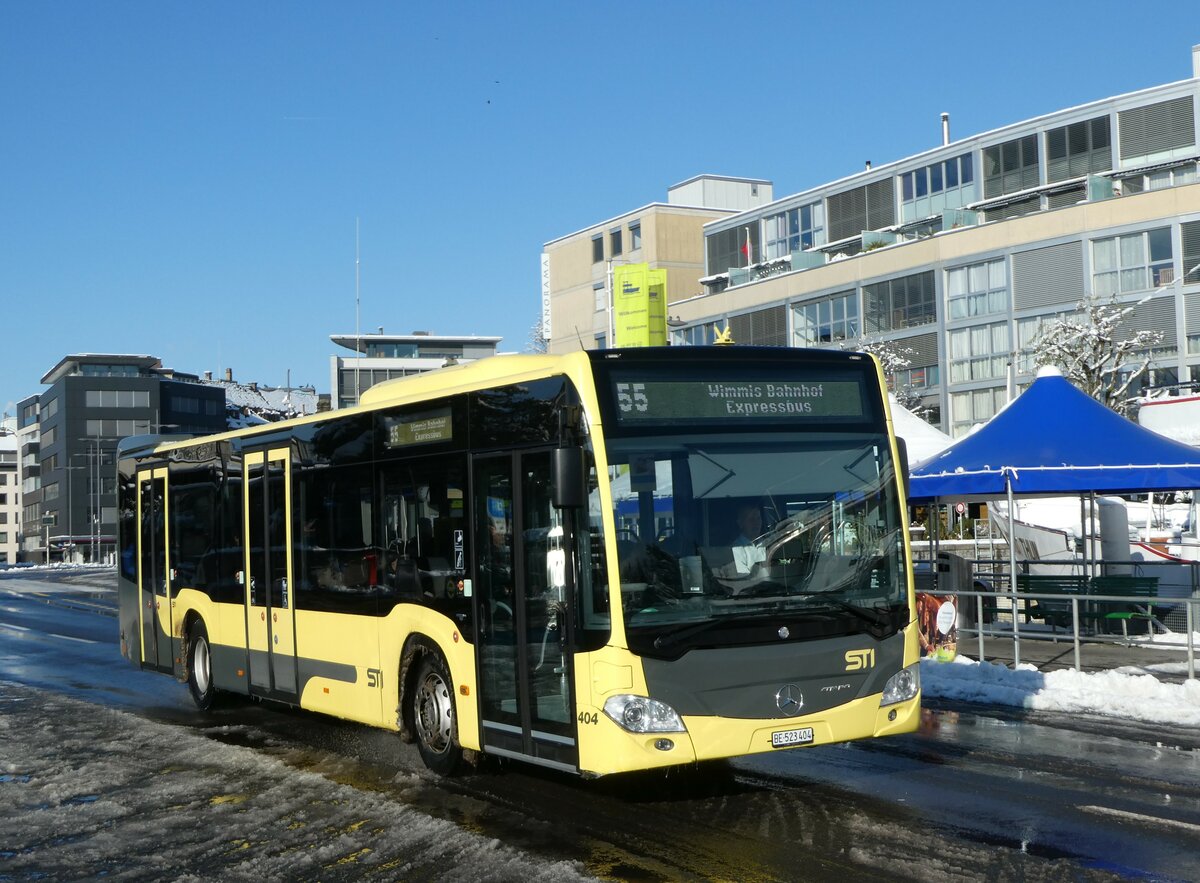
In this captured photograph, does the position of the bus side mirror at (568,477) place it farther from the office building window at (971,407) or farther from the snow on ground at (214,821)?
the office building window at (971,407)

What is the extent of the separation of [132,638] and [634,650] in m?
11.0

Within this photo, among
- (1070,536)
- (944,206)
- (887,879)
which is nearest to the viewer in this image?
(887,879)

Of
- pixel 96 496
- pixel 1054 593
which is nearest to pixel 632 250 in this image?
pixel 1054 593

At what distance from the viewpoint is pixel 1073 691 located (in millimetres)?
14039

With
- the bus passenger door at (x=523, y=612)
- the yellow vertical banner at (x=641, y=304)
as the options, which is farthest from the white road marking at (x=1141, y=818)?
the yellow vertical banner at (x=641, y=304)

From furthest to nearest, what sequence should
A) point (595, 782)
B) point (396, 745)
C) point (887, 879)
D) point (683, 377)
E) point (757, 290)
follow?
point (757, 290)
point (396, 745)
point (595, 782)
point (683, 377)
point (887, 879)

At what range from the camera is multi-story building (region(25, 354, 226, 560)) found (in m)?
148

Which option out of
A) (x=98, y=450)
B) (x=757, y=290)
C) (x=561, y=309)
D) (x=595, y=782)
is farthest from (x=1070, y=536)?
(x=98, y=450)

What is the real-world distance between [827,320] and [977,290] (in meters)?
9.43

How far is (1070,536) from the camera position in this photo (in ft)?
98.7

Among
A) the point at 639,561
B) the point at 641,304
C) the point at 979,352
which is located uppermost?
the point at 979,352

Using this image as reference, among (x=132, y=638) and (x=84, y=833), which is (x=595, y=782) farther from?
(x=132, y=638)

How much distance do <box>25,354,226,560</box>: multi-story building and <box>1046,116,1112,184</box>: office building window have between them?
10249cm

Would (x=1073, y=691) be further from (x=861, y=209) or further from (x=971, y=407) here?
(x=861, y=209)
